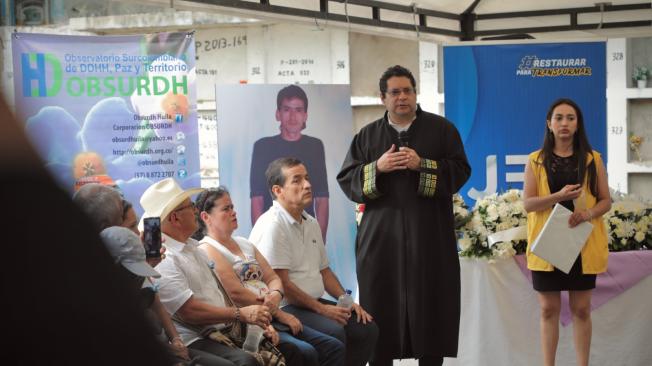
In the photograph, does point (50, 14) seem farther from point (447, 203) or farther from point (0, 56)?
point (447, 203)

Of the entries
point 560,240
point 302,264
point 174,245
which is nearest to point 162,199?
point 174,245

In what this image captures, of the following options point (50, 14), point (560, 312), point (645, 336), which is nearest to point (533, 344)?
point (560, 312)

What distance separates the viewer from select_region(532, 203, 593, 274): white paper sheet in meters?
4.20

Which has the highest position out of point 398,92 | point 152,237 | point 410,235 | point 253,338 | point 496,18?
point 496,18

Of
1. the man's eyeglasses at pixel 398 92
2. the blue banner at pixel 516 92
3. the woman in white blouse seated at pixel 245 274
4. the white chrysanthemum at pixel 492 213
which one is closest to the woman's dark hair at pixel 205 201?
the woman in white blouse seated at pixel 245 274

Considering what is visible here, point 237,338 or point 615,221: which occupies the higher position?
point 615,221

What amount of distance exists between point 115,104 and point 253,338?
2.06 metres

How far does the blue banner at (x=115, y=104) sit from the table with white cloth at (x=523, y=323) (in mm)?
1746

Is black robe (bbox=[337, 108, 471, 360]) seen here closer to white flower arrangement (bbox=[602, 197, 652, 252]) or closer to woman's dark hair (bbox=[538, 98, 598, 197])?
woman's dark hair (bbox=[538, 98, 598, 197])

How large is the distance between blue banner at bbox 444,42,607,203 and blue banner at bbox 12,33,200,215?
2.06 m

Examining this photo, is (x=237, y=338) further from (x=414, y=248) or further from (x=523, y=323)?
(x=523, y=323)

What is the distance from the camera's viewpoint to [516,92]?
620cm

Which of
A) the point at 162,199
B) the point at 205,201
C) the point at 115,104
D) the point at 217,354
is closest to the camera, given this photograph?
the point at 217,354

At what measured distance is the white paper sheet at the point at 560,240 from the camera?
4.20 metres
